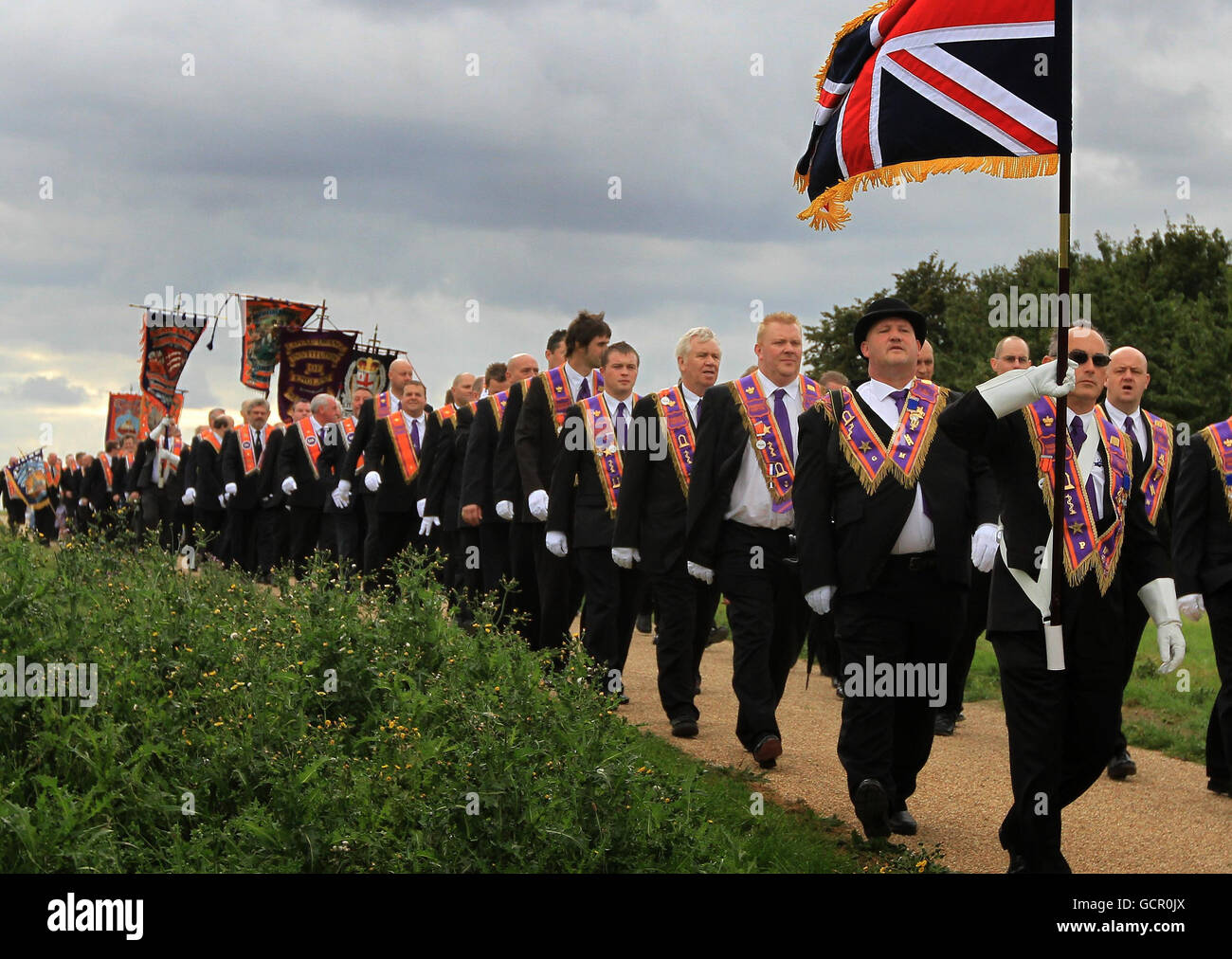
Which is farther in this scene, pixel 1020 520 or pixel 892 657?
pixel 892 657

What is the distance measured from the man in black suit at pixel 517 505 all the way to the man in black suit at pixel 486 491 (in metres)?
0.25

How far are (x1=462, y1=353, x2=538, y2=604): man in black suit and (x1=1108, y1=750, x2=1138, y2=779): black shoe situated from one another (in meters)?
4.76

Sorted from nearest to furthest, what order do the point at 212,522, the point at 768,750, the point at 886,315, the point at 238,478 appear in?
1. the point at 886,315
2. the point at 768,750
3. the point at 238,478
4. the point at 212,522

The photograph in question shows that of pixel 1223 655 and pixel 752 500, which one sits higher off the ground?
pixel 752 500

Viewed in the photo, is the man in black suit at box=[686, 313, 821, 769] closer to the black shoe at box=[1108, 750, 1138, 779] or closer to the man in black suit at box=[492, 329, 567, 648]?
the black shoe at box=[1108, 750, 1138, 779]

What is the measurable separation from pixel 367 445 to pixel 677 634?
7001mm

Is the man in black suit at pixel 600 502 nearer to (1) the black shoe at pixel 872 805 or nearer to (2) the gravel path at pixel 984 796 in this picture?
(2) the gravel path at pixel 984 796

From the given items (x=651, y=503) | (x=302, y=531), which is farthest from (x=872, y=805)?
(x=302, y=531)

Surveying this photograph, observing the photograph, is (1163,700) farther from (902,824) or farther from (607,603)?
(902,824)

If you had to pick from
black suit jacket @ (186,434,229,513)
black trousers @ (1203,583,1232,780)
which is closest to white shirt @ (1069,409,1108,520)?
black trousers @ (1203,583,1232,780)

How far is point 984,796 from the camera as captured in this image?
844 centimetres

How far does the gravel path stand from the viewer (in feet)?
23.7
